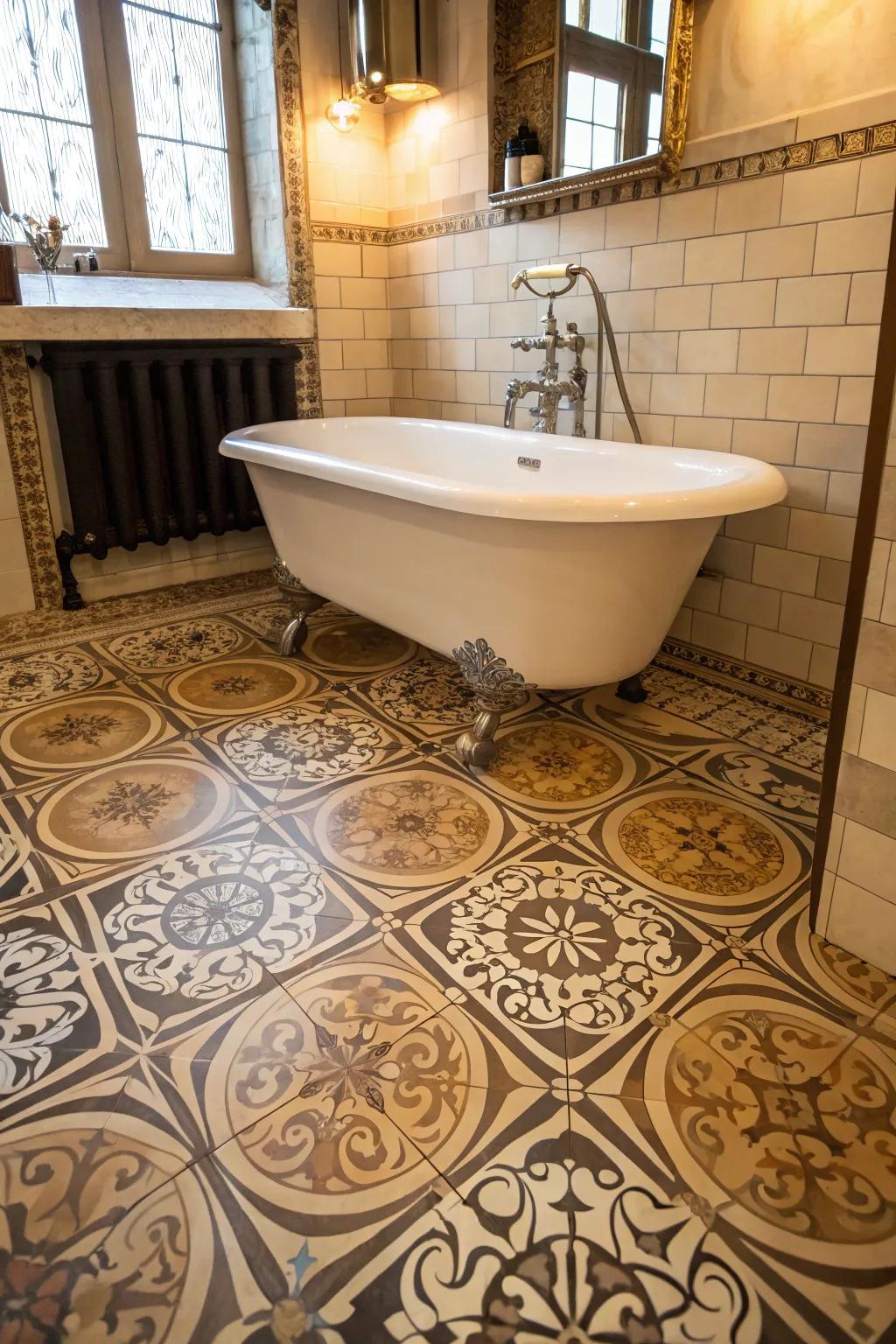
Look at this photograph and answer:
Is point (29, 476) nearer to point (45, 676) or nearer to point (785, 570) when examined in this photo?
point (45, 676)

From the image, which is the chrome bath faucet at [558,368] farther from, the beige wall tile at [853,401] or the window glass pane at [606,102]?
the beige wall tile at [853,401]

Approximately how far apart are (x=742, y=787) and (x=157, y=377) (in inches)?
87.3

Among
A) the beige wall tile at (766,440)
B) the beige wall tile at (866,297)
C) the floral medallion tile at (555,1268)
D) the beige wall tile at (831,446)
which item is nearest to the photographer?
the floral medallion tile at (555,1268)

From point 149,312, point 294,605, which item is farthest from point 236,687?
point 149,312

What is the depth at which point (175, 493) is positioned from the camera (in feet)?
9.30

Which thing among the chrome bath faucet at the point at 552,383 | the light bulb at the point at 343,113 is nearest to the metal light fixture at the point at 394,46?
the light bulb at the point at 343,113

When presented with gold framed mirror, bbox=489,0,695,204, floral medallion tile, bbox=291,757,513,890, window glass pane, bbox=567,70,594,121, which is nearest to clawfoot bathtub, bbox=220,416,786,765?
floral medallion tile, bbox=291,757,513,890

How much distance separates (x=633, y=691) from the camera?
2096mm

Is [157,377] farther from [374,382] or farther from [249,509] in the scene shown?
[374,382]

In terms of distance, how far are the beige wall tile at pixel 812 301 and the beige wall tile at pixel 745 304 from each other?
24 millimetres

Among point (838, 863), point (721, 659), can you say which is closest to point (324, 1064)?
point (838, 863)

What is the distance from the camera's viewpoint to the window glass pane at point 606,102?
7.05ft

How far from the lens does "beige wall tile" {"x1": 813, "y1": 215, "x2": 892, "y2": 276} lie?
5.58 feet

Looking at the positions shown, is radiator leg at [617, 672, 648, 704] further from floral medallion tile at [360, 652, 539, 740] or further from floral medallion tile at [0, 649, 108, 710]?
floral medallion tile at [0, 649, 108, 710]
